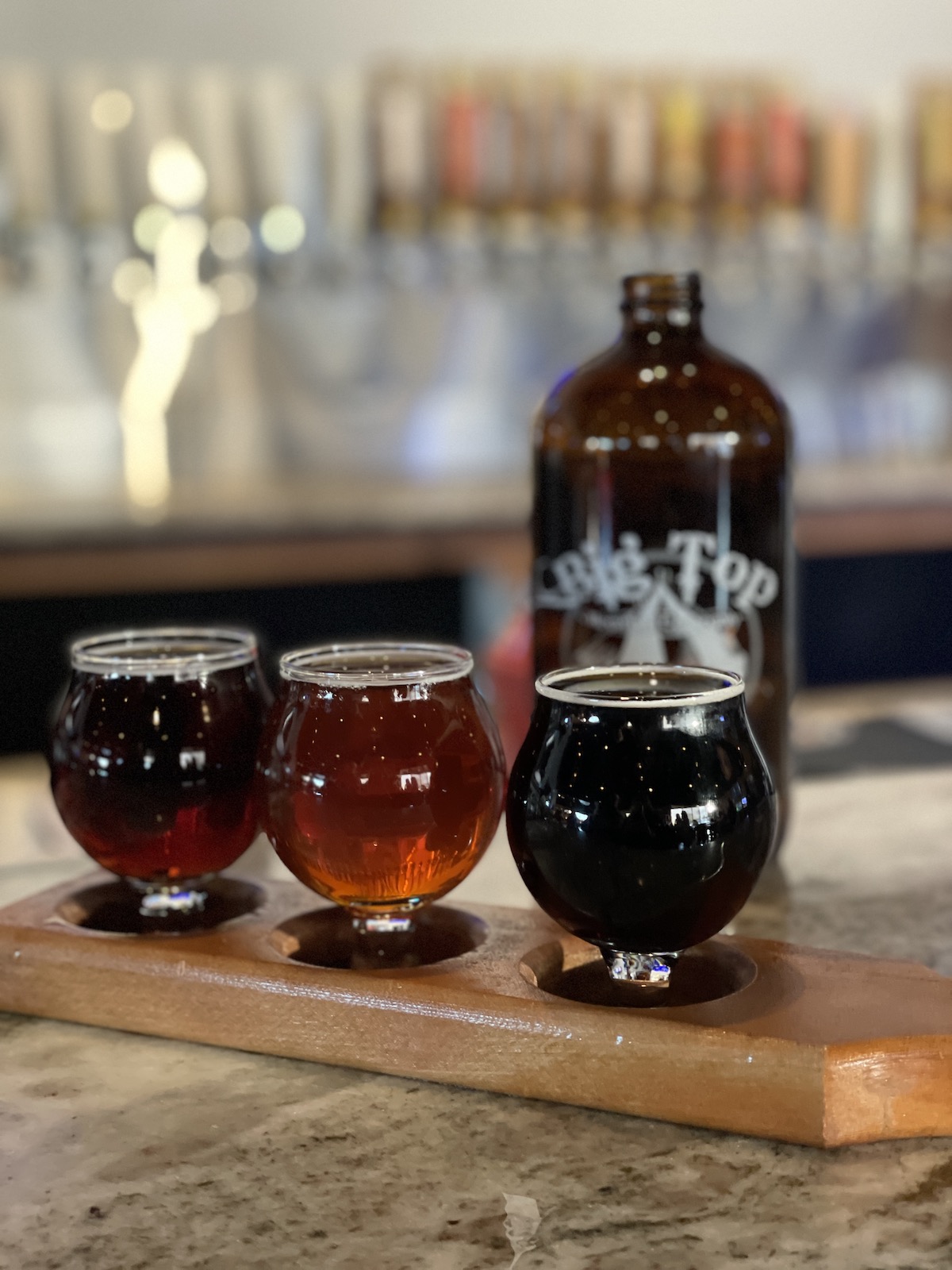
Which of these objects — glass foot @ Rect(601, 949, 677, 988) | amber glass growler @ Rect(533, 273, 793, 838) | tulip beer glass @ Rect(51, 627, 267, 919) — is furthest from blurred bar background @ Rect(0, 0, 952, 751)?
glass foot @ Rect(601, 949, 677, 988)

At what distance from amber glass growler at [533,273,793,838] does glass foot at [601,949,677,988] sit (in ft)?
0.72

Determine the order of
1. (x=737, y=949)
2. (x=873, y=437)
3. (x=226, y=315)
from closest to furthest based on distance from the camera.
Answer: (x=737, y=949) < (x=226, y=315) < (x=873, y=437)

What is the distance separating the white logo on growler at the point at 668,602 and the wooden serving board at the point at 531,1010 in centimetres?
18

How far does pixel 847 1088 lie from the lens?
483mm

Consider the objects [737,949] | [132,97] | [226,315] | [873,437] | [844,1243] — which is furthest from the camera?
[873,437]

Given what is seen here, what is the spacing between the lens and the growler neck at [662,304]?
2.56 ft

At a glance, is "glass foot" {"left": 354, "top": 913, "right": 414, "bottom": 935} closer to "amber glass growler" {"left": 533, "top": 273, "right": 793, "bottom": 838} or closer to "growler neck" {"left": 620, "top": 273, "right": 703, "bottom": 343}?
"amber glass growler" {"left": 533, "top": 273, "right": 793, "bottom": 838}

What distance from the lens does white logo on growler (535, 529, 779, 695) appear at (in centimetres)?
76

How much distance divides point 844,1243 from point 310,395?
9.24 ft

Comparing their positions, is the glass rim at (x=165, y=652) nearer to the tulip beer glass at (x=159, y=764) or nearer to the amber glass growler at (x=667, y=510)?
the tulip beer glass at (x=159, y=764)

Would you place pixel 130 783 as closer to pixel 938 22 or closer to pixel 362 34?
pixel 362 34

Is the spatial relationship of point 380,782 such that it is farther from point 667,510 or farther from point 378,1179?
point 667,510

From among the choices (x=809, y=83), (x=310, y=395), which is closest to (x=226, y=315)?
(x=310, y=395)

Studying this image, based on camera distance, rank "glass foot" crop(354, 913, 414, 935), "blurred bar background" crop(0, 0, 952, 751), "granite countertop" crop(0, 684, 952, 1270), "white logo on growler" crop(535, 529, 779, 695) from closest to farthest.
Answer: "granite countertop" crop(0, 684, 952, 1270)
"glass foot" crop(354, 913, 414, 935)
"white logo on growler" crop(535, 529, 779, 695)
"blurred bar background" crop(0, 0, 952, 751)
